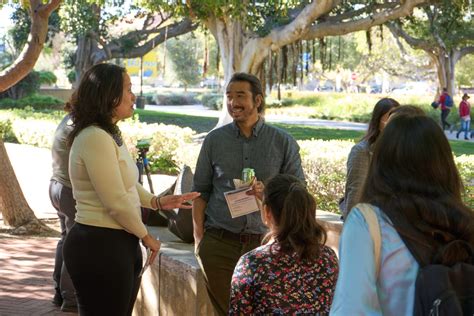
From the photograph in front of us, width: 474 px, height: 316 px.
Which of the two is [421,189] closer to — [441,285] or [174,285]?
[441,285]

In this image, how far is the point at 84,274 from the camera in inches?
154

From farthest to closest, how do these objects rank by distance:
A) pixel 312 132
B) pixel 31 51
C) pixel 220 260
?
pixel 312 132, pixel 31 51, pixel 220 260

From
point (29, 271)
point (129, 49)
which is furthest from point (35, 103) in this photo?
point (29, 271)

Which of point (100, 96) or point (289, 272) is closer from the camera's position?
point (289, 272)

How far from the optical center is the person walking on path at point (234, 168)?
4.51 m

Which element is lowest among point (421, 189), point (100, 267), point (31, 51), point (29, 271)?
point (29, 271)

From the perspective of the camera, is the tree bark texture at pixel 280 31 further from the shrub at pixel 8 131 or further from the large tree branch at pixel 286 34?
the shrub at pixel 8 131

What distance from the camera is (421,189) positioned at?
2.25 meters

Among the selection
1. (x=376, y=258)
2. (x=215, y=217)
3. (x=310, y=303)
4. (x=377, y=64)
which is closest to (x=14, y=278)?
(x=215, y=217)

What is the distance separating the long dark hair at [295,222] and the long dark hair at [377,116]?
1.45 metres

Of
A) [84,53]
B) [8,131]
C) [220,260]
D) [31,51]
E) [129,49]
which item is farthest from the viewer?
[129,49]

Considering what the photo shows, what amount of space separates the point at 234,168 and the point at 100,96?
3.08 feet

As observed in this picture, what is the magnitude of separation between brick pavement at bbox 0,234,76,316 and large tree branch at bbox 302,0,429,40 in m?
12.6

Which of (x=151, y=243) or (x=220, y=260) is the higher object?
(x=151, y=243)
